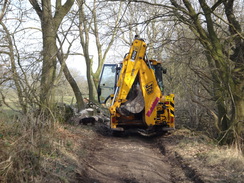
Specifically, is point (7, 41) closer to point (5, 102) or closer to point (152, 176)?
point (5, 102)

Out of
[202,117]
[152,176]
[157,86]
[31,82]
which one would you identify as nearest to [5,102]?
[31,82]

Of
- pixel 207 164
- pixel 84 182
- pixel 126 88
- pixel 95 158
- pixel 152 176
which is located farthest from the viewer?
pixel 126 88

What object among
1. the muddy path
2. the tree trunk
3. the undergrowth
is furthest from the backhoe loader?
the undergrowth

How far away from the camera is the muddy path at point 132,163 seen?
694cm

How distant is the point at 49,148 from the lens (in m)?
7.45

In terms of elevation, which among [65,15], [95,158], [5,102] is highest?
[65,15]

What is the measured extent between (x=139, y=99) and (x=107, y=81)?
10.4 ft

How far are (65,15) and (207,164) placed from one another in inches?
289

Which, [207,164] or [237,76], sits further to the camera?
[237,76]

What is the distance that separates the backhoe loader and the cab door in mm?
2041

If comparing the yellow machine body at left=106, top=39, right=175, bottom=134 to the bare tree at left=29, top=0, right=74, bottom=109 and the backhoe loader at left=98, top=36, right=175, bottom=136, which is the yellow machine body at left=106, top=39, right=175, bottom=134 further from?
the bare tree at left=29, top=0, right=74, bottom=109

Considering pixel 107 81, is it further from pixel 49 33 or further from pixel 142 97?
pixel 49 33

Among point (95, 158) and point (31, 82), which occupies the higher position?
point (31, 82)

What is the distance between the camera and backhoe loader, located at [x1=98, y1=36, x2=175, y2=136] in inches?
464
